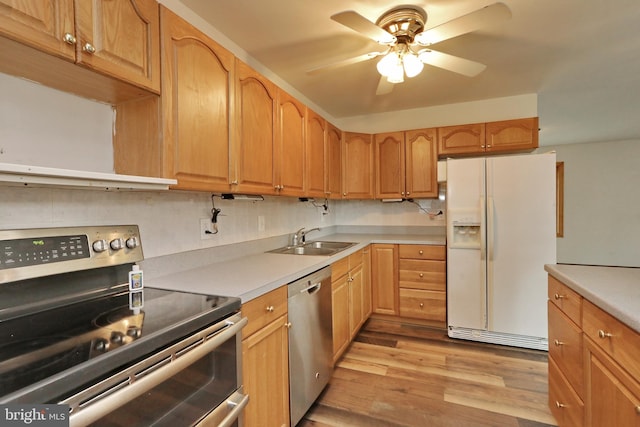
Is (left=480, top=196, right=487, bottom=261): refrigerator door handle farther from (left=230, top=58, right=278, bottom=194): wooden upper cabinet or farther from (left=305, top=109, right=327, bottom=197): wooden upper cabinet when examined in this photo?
(left=230, top=58, right=278, bottom=194): wooden upper cabinet

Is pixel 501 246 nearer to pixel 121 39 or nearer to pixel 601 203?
pixel 121 39

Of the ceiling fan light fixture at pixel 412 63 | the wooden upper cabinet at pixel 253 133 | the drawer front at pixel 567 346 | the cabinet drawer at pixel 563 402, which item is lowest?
the cabinet drawer at pixel 563 402

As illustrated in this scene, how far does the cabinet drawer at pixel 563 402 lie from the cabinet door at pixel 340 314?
1.25 metres

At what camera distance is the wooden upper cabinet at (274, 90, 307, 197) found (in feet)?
6.47

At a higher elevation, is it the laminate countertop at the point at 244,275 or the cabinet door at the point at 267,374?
the laminate countertop at the point at 244,275

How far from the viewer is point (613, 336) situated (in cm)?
101

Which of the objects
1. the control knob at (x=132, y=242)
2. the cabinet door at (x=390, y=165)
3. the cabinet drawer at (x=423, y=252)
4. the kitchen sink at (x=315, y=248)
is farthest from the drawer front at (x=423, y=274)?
Answer: the control knob at (x=132, y=242)

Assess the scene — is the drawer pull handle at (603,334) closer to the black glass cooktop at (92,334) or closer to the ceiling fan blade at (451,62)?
the black glass cooktop at (92,334)

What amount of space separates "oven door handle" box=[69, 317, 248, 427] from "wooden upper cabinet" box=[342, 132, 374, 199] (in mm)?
2489

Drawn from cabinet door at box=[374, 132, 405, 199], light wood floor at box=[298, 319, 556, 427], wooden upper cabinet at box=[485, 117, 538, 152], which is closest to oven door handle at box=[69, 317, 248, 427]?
light wood floor at box=[298, 319, 556, 427]

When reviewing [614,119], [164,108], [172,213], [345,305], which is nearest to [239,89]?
[164,108]

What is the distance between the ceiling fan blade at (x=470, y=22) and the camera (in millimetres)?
1286

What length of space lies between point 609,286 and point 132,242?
1988 mm

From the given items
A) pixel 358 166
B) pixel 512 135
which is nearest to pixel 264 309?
pixel 358 166
